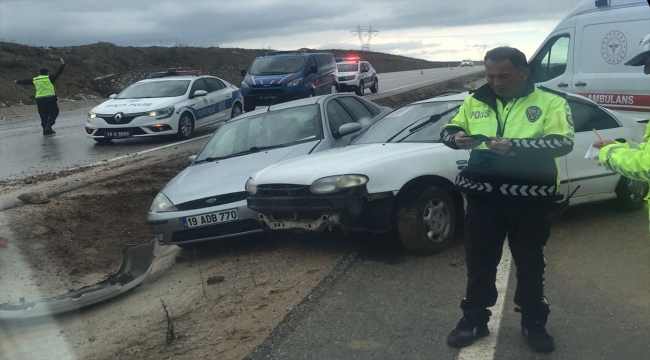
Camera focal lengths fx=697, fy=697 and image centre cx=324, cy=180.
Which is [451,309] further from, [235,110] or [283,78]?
[283,78]

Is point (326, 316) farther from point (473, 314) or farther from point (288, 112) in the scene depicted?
point (288, 112)

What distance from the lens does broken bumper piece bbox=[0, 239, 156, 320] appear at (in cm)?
625

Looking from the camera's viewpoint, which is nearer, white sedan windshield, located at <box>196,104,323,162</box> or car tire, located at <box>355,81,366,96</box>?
white sedan windshield, located at <box>196,104,323,162</box>

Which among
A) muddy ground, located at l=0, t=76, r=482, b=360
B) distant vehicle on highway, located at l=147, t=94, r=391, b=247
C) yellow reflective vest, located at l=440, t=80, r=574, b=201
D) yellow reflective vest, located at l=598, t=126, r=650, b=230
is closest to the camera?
yellow reflective vest, located at l=598, t=126, r=650, b=230

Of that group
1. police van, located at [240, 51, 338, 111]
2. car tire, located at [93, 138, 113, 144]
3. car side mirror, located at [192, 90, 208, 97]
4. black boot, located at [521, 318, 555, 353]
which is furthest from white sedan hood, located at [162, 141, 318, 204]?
police van, located at [240, 51, 338, 111]

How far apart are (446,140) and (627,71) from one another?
6.19 meters

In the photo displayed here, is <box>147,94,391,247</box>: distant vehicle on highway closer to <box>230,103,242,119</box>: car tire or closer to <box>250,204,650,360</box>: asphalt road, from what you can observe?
<box>250,204,650,360</box>: asphalt road

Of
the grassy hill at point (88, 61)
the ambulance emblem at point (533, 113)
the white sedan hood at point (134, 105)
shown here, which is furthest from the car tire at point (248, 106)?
the ambulance emblem at point (533, 113)

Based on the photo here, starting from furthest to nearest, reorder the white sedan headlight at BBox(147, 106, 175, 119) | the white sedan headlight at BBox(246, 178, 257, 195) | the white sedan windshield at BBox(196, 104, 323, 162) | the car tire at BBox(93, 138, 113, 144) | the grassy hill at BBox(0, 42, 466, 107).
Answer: the grassy hill at BBox(0, 42, 466, 107), the car tire at BBox(93, 138, 113, 144), the white sedan headlight at BBox(147, 106, 175, 119), the white sedan windshield at BBox(196, 104, 323, 162), the white sedan headlight at BBox(246, 178, 257, 195)

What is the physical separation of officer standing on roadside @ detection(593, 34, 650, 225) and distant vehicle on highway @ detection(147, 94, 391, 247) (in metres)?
4.04

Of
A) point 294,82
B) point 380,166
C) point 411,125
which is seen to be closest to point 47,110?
point 294,82

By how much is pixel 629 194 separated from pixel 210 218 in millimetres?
4229

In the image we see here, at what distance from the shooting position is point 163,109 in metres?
15.6

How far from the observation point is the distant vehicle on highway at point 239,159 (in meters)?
7.01
